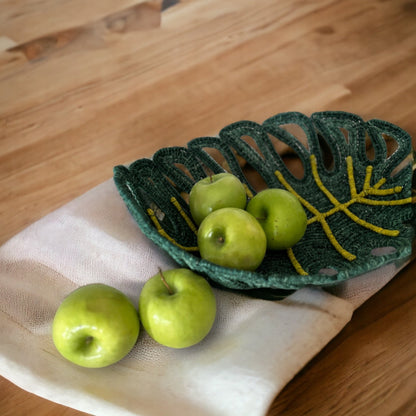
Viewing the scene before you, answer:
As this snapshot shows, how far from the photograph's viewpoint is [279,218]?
2.00 feet

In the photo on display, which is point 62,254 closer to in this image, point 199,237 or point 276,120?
point 199,237

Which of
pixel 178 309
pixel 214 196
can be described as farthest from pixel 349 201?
pixel 178 309

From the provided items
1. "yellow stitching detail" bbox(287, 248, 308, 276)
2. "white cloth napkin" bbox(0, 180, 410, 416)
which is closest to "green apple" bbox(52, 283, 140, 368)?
"white cloth napkin" bbox(0, 180, 410, 416)

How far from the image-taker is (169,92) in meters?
0.95

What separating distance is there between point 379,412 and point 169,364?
246 mm

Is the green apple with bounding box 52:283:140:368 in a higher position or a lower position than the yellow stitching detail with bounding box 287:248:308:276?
higher

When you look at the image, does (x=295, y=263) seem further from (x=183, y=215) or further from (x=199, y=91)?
(x=199, y=91)

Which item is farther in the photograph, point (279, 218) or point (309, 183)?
point (309, 183)

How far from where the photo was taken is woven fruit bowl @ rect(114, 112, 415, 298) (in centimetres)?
62

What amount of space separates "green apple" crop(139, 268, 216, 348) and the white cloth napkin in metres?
0.03

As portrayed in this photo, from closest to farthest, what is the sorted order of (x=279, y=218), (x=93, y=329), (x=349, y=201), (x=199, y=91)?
(x=93, y=329) → (x=279, y=218) → (x=349, y=201) → (x=199, y=91)

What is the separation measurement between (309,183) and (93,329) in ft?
1.37

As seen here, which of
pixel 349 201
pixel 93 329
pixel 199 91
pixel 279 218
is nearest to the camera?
pixel 93 329

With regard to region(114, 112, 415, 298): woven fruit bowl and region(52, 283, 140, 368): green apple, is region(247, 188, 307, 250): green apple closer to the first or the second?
region(114, 112, 415, 298): woven fruit bowl
